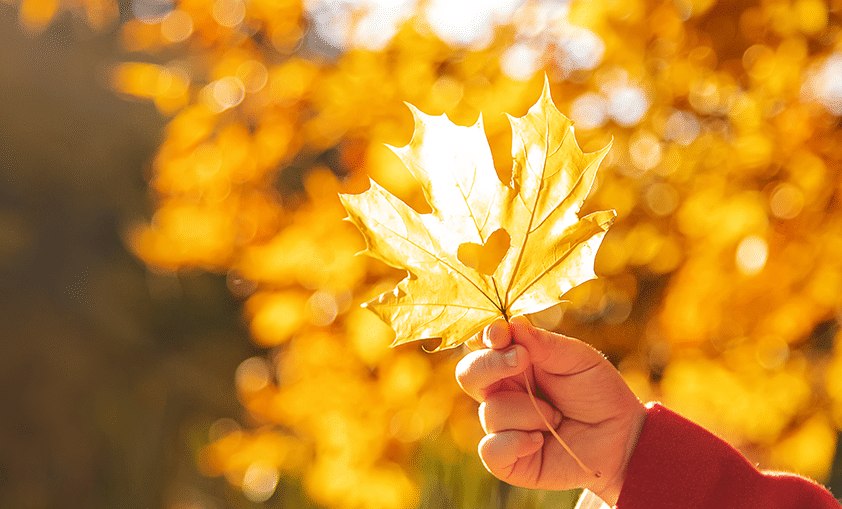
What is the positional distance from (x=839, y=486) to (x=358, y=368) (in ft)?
6.48

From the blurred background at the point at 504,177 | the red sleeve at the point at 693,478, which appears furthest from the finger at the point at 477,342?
the blurred background at the point at 504,177

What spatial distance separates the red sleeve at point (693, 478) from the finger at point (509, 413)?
0.17 meters

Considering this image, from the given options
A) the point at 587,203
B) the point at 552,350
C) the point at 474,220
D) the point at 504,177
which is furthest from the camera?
the point at 587,203

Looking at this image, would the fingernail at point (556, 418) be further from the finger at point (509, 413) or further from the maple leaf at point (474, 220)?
the maple leaf at point (474, 220)

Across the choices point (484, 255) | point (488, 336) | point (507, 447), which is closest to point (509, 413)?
point (507, 447)

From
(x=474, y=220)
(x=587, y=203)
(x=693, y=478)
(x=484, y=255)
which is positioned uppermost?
(x=474, y=220)

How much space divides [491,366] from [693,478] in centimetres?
38

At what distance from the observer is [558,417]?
32.9 inches

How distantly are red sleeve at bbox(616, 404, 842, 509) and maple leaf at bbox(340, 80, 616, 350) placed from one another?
1.19 feet

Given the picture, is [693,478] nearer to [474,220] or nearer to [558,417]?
[558,417]

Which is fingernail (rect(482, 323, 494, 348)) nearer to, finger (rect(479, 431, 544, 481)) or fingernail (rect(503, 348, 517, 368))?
fingernail (rect(503, 348, 517, 368))

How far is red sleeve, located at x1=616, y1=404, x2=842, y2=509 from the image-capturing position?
0.81 metres

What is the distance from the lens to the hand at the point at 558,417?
76 centimetres

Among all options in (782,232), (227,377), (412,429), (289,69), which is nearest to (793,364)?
(782,232)
